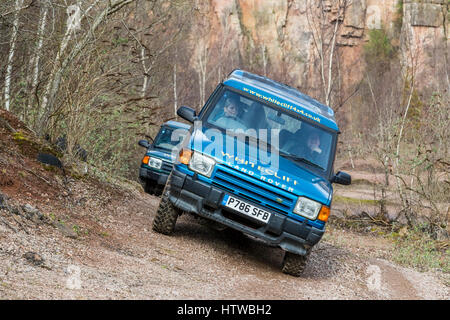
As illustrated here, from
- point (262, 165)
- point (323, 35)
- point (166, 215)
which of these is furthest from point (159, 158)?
point (323, 35)

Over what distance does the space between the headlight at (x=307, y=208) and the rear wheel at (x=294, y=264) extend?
2.12 feet

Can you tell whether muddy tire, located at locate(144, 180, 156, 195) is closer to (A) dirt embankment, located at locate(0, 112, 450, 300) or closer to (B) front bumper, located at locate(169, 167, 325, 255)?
(A) dirt embankment, located at locate(0, 112, 450, 300)

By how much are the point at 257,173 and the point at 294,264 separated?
136cm

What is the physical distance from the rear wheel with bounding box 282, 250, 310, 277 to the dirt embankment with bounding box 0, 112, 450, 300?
0.14 m

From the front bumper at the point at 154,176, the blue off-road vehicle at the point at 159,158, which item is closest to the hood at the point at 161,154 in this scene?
the blue off-road vehicle at the point at 159,158

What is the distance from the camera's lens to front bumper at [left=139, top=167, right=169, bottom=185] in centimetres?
1428

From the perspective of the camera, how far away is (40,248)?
6.47 m

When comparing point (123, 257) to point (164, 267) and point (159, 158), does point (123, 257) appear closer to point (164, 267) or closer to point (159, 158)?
point (164, 267)

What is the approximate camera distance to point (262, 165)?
7.70m

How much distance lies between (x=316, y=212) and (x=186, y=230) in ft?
8.07

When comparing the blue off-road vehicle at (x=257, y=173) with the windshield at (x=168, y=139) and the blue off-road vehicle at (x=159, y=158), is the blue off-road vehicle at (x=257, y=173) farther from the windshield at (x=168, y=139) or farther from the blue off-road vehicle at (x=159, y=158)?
the windshield at (x=168, y=139)

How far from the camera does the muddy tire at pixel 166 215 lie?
27.1 ft
